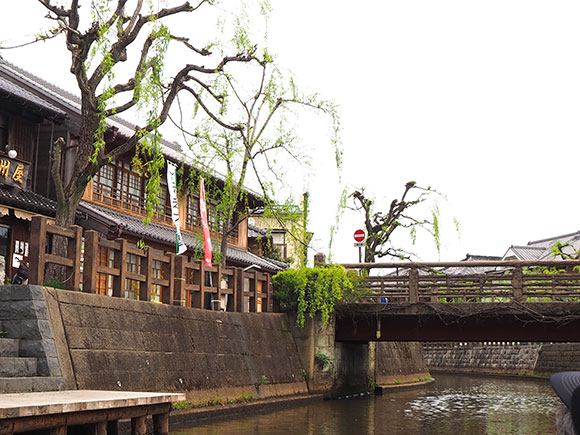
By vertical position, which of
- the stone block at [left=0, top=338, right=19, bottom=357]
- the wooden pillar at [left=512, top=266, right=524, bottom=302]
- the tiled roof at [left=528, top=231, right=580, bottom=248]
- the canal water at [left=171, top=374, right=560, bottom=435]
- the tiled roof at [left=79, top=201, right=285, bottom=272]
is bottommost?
the canal water at [left=171, top=374, right=560, bottom=435]

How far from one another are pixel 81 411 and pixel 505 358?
39205 millimetres

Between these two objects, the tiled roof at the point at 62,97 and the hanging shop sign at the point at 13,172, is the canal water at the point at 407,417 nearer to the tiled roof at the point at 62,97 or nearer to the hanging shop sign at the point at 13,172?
the tiled roof at the point at 62,97

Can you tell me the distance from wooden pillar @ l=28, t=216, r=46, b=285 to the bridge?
41.3 ft

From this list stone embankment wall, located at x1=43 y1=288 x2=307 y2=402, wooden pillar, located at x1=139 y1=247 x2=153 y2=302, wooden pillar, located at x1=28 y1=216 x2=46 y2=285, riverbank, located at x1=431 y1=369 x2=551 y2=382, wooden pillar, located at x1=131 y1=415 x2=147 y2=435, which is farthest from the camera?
riverbank, located at x1=431 y1=369 x2=551 y2=382

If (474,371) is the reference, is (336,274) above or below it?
above

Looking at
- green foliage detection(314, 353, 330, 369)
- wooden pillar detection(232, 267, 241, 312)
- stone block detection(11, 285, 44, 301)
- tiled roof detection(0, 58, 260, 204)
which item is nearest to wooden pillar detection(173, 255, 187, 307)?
wooden pillar detection(232, 267, 241, 312)

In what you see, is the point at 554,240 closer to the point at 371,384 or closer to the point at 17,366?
the point at 371,384

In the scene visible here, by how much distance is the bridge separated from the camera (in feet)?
67.7

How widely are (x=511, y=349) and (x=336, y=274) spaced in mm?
25314

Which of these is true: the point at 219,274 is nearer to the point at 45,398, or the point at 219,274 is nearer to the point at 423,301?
the point at 423,301

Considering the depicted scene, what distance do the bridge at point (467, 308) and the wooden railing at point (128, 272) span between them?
3.41m

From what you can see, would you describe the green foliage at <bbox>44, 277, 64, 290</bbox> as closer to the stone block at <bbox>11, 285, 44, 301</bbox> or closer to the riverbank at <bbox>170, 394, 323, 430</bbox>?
the stone block at <bbox>11, 285, 44, 301</bbox>

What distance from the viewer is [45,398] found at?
28.9ft

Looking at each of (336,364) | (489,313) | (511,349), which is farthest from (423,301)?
(511,349)
